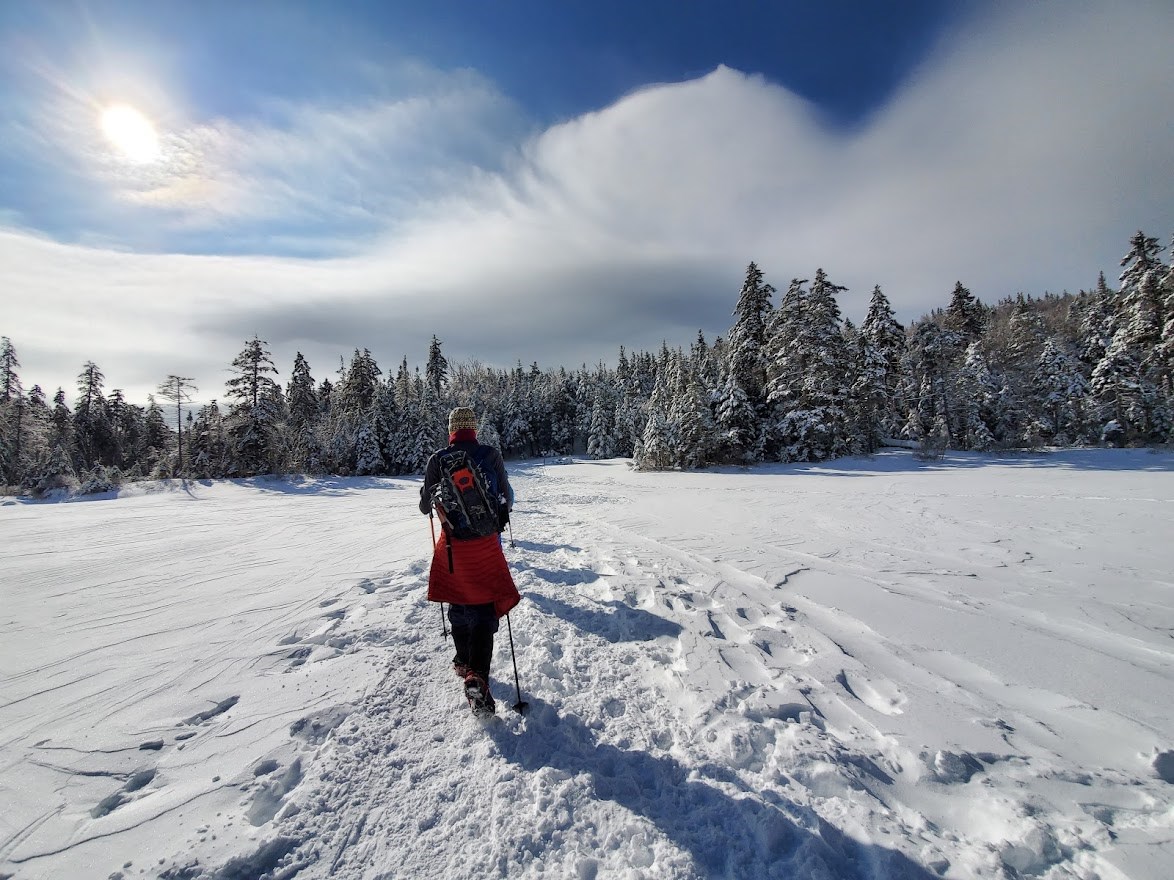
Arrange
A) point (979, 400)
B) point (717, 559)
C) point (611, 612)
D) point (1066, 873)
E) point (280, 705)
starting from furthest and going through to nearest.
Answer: point (979, 400) < point (717, 559) < point (611, 612) < point (280, 705) < point (1066, 873)

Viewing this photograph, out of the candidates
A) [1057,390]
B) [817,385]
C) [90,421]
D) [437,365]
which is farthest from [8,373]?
[1057,390]

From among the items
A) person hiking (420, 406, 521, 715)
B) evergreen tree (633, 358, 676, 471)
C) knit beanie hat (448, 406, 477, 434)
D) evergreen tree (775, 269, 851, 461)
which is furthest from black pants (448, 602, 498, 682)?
evergreen tree (775, 269, 851, 461)

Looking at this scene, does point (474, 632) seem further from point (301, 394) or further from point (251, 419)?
point (301, 394)

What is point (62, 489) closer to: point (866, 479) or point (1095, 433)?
point (866, 479)

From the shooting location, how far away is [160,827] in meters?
2.14

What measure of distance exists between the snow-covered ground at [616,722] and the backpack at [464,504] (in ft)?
4.27

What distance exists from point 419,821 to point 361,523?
1079cm

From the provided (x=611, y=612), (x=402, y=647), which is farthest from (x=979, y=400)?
(x=402, y=647)

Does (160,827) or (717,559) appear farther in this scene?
(717,559)

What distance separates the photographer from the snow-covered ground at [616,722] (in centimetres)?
210

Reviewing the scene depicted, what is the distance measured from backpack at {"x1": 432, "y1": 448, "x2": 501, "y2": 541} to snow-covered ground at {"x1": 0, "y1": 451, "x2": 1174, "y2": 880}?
1300mm

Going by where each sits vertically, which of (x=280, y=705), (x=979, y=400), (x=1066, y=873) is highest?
(x=979, y=400)

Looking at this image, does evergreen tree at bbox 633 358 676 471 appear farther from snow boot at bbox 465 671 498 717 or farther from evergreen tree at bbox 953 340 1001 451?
snow boot at bbox 465 671 498 717

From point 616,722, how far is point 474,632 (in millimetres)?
1222
